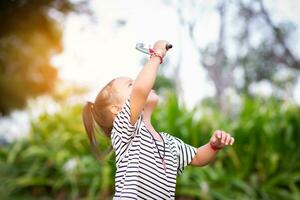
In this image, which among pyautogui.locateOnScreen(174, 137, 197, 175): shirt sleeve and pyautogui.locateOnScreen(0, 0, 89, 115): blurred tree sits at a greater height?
pyautogui.locateOnScreen(0, 0, 89, 115): blurred tree

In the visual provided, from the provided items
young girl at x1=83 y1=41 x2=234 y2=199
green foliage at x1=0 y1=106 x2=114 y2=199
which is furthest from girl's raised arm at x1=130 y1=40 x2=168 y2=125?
green foliage at x1=0 y1=106 x2=114 y2=199

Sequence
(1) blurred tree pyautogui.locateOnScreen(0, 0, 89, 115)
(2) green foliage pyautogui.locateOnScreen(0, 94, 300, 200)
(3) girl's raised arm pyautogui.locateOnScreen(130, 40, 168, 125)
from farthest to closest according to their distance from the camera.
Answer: (1) blurred tree pyautogui.locateOnScreen(0, 0, 89, 115) < (2) green foliage pyautogui.locateOnScreen(0, 94, 300, 200) < (3) girl's raised arm pyautogui.locateOnScreen(130, 40, 168, 125)

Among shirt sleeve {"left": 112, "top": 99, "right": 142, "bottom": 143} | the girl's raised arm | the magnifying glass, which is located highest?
the magnifying glass

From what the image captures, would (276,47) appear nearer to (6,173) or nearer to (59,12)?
(59,12)

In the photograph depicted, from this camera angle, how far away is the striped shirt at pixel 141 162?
122cm

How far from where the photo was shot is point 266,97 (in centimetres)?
582

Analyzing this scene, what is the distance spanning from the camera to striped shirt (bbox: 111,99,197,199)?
1221mm

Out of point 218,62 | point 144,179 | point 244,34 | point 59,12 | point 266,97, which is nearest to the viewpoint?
point 144,179

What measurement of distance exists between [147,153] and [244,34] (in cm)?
843

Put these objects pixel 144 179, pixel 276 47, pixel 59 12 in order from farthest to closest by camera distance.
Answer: pixel 276 47
pixel 59 12
pixel 144 179

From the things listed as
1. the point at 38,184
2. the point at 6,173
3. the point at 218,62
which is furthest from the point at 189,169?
the point at 218,62

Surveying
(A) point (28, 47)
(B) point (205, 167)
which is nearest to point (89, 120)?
(B) point (205, 167)

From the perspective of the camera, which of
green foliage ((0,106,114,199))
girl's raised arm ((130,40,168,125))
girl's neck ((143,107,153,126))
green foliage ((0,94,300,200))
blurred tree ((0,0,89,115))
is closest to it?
girl's raised arm ((130,40,168,125))

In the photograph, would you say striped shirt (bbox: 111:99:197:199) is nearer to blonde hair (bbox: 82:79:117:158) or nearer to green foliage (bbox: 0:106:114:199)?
blonde hair (bbox: 82:79:117:158)
